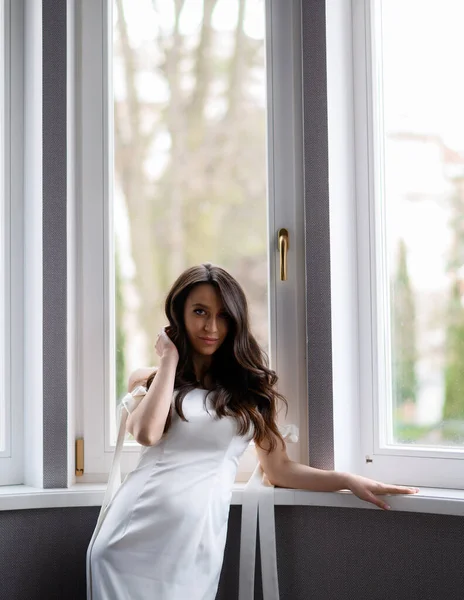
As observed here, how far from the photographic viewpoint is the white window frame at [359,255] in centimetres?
206

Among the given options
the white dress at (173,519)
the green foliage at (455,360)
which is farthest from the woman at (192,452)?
the green foliage at (455,360)

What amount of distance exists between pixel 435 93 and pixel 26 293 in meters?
1.31

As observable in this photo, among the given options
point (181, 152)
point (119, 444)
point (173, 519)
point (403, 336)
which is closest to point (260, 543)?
point (173, 519)

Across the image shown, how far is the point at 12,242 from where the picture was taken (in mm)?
2221

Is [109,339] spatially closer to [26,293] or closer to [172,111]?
[26,293]

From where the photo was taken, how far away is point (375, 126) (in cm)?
212

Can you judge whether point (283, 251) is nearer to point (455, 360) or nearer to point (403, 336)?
point (403, 336)

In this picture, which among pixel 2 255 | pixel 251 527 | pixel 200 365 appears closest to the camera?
pixel 251 527

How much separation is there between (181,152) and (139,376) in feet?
2.23

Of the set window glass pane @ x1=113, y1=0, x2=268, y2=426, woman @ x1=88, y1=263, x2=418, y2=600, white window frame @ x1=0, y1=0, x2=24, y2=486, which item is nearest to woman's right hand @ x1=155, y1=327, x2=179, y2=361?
woman @ x1=88, y1=263, x2=418, y2=600

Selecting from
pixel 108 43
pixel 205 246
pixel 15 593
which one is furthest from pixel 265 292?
pixel 15 593

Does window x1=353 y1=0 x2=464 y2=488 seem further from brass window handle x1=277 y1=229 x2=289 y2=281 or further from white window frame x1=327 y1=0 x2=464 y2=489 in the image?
brass window handle x1=277 y1=229 x2=289 y2=281

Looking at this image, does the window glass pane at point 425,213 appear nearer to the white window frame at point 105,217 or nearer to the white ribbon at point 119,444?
the white window frame at point 105,217

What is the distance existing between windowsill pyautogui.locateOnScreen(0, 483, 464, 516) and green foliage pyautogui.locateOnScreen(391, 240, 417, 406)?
27 centimetres
